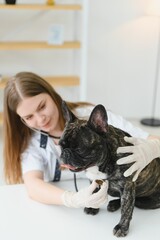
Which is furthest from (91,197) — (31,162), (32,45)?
(32,45)

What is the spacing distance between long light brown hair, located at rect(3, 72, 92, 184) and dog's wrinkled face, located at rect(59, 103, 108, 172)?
485 millimetres

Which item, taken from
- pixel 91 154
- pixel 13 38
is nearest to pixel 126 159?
pixel 91 154

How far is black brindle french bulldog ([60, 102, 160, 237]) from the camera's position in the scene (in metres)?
0.93

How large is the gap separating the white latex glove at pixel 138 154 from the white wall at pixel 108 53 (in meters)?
2.49

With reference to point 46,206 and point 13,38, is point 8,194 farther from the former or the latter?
point 13,38

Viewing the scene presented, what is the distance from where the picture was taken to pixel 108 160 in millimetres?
996

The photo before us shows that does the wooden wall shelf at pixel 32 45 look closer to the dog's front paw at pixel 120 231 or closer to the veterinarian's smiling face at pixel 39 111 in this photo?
the veterinarian's smiling face at pixel 39 111

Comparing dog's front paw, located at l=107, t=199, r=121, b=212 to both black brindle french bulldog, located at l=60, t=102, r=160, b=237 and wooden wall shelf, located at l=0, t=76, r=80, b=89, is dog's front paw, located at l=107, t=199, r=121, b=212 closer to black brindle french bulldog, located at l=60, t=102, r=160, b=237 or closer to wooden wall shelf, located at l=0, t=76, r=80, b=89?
black brindle french bulldog, located at l=60, t=102, r=160, b=237

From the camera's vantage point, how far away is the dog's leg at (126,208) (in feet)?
3.36

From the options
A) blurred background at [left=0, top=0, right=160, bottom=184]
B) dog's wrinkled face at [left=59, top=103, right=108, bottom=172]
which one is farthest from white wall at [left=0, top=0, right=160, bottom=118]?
dog's wrinkled face at [left=59, top=103, right=108, bottom=172]

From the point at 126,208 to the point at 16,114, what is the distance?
0.64 metres

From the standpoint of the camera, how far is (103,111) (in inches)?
36.0

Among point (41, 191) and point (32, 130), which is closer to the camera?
point (41, 191)

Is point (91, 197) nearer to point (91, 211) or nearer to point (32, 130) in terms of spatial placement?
point (91, 211)
